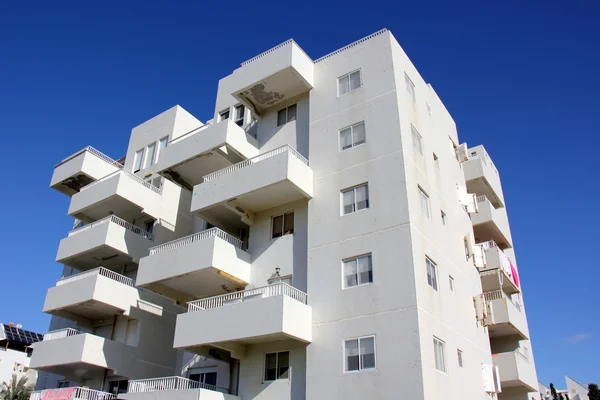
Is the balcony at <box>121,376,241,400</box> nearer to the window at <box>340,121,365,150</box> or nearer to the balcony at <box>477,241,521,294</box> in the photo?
the window at <box>340,121,365,150</box>

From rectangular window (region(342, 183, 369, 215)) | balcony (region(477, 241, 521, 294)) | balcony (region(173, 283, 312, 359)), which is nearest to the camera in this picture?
balcony (region(173, 283, 312, 359))

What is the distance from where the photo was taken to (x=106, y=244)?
94.7 feet

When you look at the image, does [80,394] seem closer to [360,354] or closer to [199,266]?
[199,266]

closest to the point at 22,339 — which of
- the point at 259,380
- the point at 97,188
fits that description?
the point at 97,188

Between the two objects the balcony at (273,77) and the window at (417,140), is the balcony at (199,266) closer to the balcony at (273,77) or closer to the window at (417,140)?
the balcony at (273,77)

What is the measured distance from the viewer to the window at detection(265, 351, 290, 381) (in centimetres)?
2111

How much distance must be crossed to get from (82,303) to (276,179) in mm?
13248

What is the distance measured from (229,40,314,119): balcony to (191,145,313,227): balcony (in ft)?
11.1

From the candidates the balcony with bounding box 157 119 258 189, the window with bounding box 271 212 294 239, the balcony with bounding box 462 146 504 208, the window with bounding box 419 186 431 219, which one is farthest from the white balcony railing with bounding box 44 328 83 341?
the balcony with bounding box 462 146 504 208

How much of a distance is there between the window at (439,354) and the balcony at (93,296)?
16.3 metres

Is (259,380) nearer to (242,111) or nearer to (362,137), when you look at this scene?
(362,137)

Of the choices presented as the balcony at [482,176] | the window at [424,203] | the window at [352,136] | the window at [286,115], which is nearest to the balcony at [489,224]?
the balcony at [482,176]

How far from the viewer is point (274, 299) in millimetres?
20219

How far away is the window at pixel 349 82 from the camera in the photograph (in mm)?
25156
